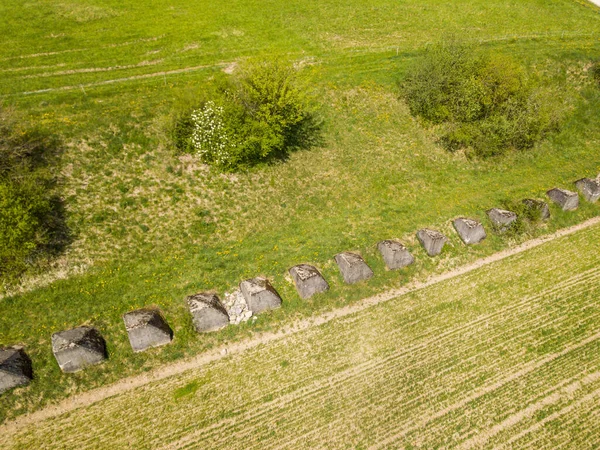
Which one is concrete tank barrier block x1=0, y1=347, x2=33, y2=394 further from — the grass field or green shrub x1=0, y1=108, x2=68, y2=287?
green shrub x1=0, y1=108, x2=68, y2=287

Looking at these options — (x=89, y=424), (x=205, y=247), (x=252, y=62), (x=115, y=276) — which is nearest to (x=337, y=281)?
(x=205, y=247)

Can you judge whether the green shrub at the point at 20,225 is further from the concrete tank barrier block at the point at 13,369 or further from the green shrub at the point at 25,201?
the concrete tank barrier block at the point at 13,369

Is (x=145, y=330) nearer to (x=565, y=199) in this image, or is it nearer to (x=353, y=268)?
(x=353, y=268)

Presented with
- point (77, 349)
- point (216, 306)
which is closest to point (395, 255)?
point (216, 306)

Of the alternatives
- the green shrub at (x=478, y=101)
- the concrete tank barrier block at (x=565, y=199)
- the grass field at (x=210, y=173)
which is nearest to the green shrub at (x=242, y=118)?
the grass field at (x=210, y=173)

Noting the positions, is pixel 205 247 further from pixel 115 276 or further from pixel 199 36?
pixel 199 36
